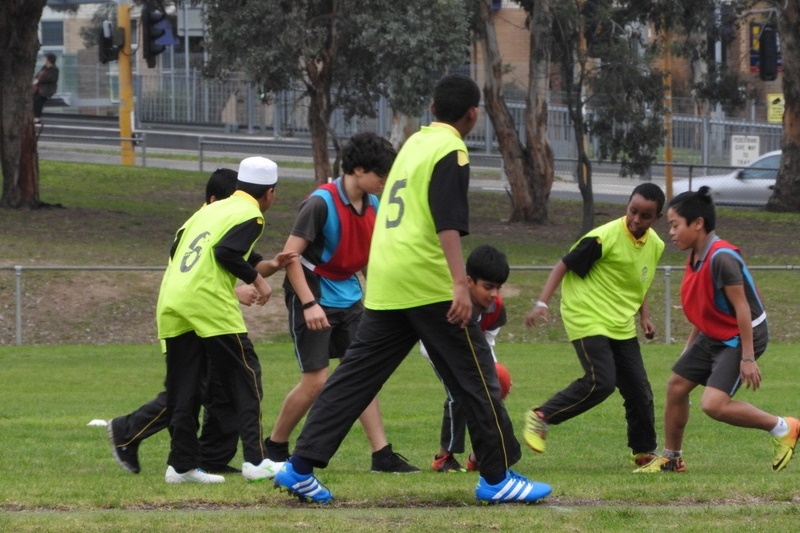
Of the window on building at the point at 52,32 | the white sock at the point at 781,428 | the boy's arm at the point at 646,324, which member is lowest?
the white sock at the point at 781,428

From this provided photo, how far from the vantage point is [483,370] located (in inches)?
262

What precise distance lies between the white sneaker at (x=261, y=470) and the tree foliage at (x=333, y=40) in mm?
15032

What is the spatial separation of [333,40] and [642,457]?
1553 centimetres

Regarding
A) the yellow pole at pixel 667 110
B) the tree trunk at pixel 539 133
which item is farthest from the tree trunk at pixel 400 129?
the yellow pole at pixel 667 110

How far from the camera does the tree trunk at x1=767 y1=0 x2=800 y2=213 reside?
29234 mm

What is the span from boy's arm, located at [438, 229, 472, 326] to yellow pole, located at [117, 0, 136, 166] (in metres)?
24.7

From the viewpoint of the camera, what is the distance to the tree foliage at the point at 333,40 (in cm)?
2230

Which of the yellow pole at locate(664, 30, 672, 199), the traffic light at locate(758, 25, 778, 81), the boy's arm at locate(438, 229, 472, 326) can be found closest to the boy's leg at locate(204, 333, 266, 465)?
the boy's arm at locate(438, 229, 472, 326)

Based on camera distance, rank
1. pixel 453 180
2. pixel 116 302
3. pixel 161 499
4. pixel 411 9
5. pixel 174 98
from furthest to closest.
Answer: pixel 174 98 → pixel 411 9 → pixel 116 302 → pixel 161 499 → pixel 453 180

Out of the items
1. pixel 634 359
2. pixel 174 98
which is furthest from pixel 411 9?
pixel 174 98

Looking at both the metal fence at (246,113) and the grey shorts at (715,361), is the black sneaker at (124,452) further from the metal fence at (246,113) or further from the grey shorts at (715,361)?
the metal fence at (246,113)

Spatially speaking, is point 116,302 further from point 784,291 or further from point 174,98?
point 174,98

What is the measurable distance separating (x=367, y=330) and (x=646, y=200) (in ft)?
7.82

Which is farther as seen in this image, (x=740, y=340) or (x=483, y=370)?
(x=740, y=340)
